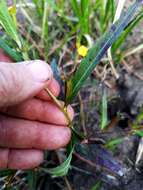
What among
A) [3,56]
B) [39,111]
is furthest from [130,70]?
[3,56]

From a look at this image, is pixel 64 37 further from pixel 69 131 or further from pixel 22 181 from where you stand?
pixel 22 181

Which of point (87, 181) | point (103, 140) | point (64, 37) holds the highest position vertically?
point (64, 37)

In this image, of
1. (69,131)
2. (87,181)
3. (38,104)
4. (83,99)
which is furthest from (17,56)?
(87,181)

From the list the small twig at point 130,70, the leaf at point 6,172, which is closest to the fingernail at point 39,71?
the leaf at point 6,172

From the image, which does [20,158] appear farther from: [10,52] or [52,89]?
[10,52]

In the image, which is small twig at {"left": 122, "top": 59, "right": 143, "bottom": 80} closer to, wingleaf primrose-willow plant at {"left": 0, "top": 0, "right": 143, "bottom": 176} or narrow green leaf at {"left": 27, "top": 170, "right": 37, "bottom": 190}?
wingleaf primrose-willow plant at {"left": 0, "top": 0, "right": 143, "bottom": 176}

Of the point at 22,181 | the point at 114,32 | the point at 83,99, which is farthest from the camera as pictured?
the point at 83,99

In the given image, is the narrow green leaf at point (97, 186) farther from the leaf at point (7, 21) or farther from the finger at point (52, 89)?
the leaf at point (7, 21)
